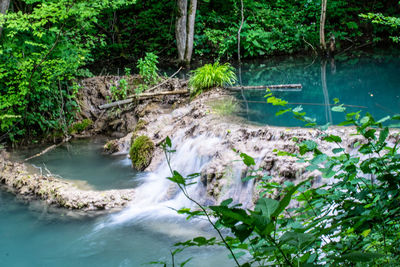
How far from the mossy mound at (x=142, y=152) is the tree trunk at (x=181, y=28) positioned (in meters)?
9.22

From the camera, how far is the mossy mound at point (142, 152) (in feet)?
25.3

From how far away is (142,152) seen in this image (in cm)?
785

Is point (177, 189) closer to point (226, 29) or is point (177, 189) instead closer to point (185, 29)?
point (185, 29)

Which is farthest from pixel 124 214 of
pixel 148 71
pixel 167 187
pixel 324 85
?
pixel 324 85

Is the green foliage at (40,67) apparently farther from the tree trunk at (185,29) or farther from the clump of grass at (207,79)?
the tree trunk at (185,29)

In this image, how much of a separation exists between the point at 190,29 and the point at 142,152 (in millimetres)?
9864

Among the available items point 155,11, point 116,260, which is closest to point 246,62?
point 155,11

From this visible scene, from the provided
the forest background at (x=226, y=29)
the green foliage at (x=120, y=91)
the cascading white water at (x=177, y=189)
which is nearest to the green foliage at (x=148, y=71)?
the green foliage at (x=120, y=91)

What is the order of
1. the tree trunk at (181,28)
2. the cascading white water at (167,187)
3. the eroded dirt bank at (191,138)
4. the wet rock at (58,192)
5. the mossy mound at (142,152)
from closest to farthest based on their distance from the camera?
1. the eroded dirt bank at (191,138)
2. the cascading white water at (167,187)
3. the wet rock at (58,192)
4. the mossy mound at (142,152)
5. the tree trunk at (181,28)

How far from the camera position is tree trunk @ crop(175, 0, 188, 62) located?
15.8m

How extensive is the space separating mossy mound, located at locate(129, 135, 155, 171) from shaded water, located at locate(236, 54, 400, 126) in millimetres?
2155

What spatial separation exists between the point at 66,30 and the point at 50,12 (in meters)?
1.63

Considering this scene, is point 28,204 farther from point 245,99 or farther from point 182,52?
point 182,52

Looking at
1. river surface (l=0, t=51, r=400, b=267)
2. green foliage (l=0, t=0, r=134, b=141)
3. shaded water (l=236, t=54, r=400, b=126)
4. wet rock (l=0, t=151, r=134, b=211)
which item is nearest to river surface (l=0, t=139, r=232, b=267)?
river surface (l=0, t=51, r=400, b=267)
